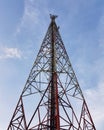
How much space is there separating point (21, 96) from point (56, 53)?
6325 millimetres

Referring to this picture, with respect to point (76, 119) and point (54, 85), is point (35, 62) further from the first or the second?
point (76, 119)

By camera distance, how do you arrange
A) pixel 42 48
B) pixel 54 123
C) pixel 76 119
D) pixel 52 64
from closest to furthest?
pixel 54 123, pixel 76 119, pixel 52 64, pixel 42 48

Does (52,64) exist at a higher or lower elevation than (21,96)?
higher

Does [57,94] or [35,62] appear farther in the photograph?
[35,62]

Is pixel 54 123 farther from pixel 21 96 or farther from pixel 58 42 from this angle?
pixel 58 42

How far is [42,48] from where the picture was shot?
35344 mm

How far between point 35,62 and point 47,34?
463 centimetres

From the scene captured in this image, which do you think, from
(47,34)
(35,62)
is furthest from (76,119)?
(47,34)

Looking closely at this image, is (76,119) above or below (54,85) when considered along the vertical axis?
below

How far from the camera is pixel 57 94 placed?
2814cm

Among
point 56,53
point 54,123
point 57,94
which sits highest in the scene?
point 56,53

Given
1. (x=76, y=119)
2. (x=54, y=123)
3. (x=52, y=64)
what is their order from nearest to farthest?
1. (x=54, y=123)
2. (x=76, y=119)
3. (x=52, y=64)

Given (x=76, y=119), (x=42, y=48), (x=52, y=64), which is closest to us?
(x=76, y=119)

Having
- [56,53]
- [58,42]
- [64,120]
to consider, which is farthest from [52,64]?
[64,120]
